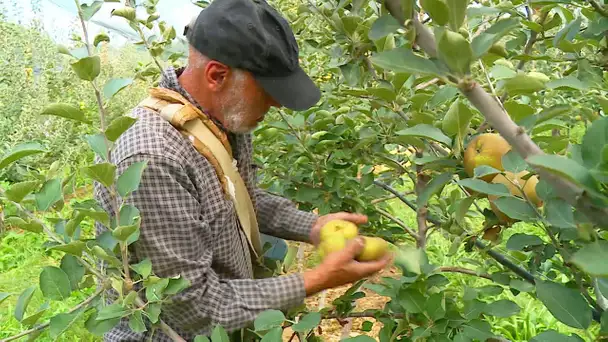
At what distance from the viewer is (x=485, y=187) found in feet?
2.45

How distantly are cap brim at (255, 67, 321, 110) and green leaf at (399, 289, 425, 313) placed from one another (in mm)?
574

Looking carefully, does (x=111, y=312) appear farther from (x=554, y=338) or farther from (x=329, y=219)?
(x=329, y=219)

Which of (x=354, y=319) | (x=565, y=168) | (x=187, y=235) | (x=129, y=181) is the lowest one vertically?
(x=354, y=319)

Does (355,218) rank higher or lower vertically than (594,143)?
lower

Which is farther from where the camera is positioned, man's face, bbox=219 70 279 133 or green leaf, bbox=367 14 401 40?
man's face, bbox=219 70 279 133

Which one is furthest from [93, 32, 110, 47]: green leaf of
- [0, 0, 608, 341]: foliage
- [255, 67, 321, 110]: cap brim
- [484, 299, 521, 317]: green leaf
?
[484, 299, 521, 317]: green leaf

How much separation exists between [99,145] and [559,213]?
0.63 meters

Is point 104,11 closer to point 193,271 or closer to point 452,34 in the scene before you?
point 193,271

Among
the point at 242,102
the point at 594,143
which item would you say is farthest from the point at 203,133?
the point at 594,143

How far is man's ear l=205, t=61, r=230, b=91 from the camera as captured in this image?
1423 millimetres

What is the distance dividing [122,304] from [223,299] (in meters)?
0.48

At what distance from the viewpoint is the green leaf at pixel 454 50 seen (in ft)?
1.91

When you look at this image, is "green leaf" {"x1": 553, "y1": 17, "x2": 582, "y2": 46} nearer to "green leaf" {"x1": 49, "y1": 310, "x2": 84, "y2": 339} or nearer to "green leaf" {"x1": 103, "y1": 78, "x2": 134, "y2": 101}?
"green leaf" {"x1": 103, "y1": 78, "x2": 134, "y2": 101}

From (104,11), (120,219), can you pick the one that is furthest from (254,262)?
(104,11)
